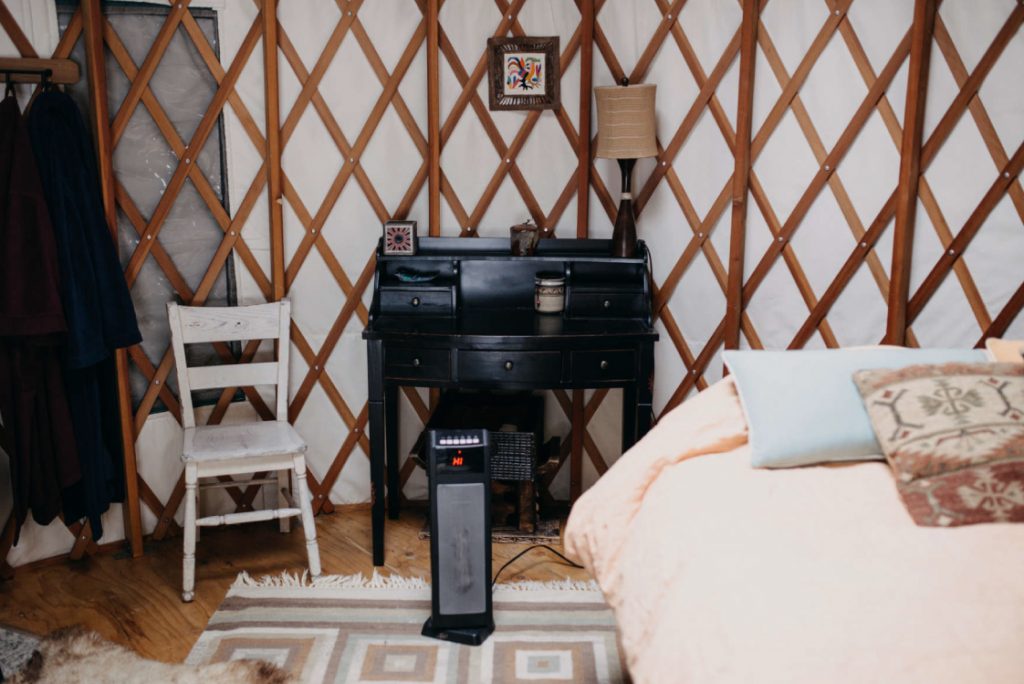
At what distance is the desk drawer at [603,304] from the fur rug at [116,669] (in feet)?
4.87

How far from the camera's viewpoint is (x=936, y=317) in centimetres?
300

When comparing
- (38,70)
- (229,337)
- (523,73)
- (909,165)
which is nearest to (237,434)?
(229,337)

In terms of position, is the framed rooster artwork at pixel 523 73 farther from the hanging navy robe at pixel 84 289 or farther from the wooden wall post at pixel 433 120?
the hanging navy robe at pixel 84 289

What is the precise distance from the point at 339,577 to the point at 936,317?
6.95ft

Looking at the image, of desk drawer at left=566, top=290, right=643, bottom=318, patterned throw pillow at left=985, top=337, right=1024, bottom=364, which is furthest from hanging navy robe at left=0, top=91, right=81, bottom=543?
patterned throw pillow at left=985, top=337, right=1024, bottom=364

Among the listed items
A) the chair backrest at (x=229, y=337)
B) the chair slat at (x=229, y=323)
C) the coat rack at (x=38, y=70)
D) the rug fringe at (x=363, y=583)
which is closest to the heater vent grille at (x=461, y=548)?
the rug fringe at (x=363, y=583)

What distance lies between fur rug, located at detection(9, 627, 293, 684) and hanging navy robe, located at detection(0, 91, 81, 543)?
51cm

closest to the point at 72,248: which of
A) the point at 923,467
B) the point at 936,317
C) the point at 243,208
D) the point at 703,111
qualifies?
the point at 243,208

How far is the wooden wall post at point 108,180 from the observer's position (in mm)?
2783

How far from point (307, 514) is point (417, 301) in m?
0.79

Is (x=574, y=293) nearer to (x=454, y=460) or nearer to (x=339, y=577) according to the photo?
(x=454, y=460)

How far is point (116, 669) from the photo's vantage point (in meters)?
2.38

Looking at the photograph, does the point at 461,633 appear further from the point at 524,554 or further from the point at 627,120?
the point at 627,120

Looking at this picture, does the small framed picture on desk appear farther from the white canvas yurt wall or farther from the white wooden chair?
the white wooden chair
